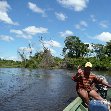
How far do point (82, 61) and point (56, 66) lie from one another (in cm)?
1017

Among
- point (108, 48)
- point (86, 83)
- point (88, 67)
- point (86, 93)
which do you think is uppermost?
point (108, 48)

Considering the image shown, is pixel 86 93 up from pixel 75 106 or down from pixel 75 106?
up

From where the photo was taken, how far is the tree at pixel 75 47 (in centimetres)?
11806

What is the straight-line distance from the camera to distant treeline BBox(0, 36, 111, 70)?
9236 centimetres

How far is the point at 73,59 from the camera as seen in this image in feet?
336

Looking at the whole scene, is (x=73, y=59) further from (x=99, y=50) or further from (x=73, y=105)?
(x=73, y=105)

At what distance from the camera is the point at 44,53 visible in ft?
313

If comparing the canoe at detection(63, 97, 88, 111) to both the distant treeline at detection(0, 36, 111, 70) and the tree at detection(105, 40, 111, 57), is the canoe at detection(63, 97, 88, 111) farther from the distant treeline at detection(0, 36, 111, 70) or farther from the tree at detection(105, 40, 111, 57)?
the tree at detection(105, 40, 111, 57)

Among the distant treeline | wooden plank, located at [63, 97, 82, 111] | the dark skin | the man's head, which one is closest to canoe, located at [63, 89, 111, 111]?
wooden plank, located at [63, 97, 82, 111]

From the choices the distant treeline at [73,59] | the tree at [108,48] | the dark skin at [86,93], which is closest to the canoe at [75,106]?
the dark skin at [86,93]

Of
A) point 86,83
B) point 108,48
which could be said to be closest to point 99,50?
point 108,48

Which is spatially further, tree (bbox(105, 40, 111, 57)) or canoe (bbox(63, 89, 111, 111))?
tree (bbox(105, 40, 111, 57))

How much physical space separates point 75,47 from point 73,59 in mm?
18206

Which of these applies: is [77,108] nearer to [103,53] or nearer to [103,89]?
[103,89]
